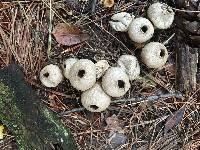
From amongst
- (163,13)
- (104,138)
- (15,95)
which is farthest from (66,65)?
(163,13)

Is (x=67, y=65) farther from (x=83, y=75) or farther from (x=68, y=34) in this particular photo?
(x=68, y=34)

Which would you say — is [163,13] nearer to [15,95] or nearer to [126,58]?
[126,58]

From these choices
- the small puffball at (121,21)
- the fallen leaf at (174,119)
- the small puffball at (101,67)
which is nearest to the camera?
the small puffball at (101,67)

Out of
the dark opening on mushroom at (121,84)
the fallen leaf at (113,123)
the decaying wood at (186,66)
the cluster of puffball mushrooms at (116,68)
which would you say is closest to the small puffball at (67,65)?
the cluster of puffball mushrooms at (116,68)

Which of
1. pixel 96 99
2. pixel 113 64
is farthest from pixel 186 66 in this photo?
pixel 96 99

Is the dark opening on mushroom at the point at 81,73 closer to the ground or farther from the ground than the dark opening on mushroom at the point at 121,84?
farther from the ground

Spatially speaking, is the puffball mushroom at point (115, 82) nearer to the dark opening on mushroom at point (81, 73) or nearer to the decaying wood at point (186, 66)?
the dark opening on mushroom at point (81, 73)
